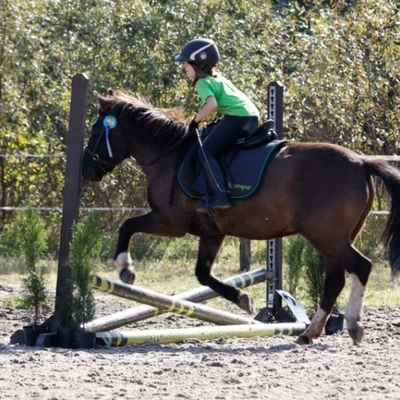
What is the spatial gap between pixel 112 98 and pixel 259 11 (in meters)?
7.94

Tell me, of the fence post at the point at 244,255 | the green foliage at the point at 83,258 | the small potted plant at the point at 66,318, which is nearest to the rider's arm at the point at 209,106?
the green foliage at the point at 83,258

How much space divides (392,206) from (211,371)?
7.74 ft

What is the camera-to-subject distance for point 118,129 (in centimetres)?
858

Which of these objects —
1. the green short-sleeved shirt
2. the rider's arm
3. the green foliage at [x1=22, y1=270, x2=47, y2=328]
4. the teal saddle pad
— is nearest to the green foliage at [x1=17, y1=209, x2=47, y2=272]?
the green foliage at [x1=22, y1=270, x2=47, y2=328]

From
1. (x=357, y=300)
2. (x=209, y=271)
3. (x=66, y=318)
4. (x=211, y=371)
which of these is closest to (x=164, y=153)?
(x=209, y=271)

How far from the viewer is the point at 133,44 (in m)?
15.3

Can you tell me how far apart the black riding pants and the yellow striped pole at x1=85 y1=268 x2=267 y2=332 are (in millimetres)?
1225

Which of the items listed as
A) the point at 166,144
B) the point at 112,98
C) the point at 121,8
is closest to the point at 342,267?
the point at 166,144

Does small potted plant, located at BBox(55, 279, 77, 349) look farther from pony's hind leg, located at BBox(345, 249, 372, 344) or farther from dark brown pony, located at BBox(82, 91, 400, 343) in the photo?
pony's hind leg, located at BBox(345, 249, 372, 344)

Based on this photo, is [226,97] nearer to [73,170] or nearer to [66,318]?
[73,170]

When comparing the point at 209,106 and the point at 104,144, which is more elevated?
A: the point at 209,106

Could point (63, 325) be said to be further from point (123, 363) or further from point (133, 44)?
point (133, 44)

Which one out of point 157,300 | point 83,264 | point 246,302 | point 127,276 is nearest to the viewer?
point 83,264

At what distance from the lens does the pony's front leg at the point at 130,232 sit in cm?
797
